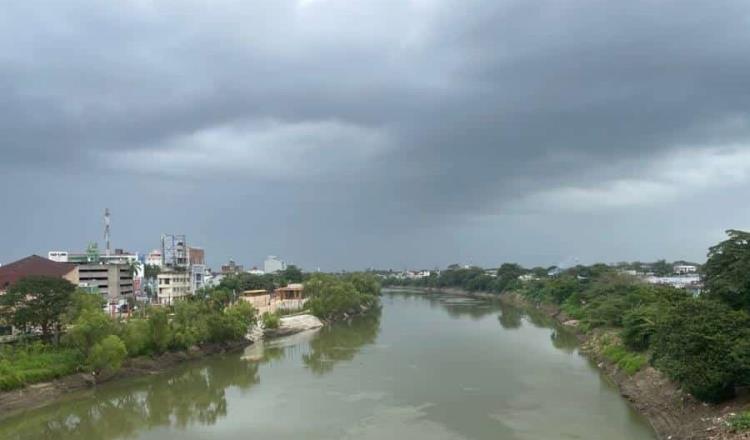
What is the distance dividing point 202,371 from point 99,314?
4.83 m

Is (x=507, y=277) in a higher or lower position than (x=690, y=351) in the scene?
higher

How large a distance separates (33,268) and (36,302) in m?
22.9

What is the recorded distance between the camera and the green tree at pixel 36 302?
22.4 m

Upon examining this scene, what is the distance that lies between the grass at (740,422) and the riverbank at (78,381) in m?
19.2

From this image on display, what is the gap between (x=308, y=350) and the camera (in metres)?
29.4

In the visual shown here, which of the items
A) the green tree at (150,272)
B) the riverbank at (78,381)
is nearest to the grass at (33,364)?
the riverbank at (78,381)

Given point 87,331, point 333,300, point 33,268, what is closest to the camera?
A: point 87,331

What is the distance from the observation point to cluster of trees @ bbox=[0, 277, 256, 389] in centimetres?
A: 2033

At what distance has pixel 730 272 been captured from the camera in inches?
715

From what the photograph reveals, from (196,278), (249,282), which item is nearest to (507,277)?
(249,282)

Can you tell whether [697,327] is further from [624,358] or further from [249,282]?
[249,282]

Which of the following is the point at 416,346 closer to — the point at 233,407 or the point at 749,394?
the point at 233,407

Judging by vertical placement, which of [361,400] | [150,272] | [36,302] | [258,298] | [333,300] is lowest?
[361,400]

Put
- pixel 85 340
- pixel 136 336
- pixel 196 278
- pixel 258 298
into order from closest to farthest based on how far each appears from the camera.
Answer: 1. pixel 85 340
2. pixel 136 336
3. pixel 258 298
4. pixel 196 278
